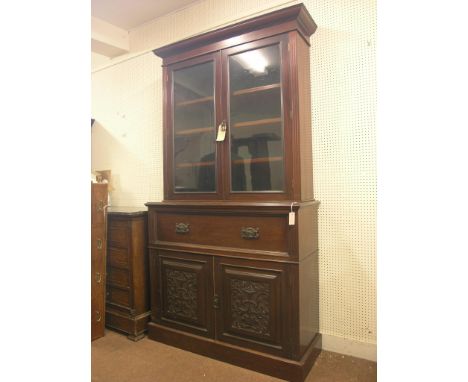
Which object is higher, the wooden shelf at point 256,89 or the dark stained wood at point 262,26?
the dark stained wood at point 262,26

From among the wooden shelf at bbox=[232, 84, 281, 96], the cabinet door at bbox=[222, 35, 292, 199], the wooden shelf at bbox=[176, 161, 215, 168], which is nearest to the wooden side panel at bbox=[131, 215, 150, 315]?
the wooden shelf at bbox=[176, 161, 215, 168]

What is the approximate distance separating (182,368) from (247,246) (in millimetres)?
844

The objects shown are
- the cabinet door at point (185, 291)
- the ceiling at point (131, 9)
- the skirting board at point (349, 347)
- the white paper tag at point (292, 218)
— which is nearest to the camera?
the white paper tag at point (292, 218)

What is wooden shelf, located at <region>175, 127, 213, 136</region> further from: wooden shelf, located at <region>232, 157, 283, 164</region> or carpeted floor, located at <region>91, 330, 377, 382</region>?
carpeted floor, located at <region>91, 330, 377, 382</region>

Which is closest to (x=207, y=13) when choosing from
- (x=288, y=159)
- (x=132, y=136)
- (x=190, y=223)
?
(x=132, y=136)

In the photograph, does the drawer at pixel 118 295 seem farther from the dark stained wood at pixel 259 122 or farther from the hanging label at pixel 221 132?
the dark stained wood at pixel 259 122

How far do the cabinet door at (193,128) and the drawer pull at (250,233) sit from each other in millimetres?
323

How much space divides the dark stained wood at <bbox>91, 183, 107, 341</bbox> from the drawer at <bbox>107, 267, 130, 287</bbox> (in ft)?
0.27

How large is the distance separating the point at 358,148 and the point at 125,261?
1.84 meters

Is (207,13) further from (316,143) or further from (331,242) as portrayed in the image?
(331,242)

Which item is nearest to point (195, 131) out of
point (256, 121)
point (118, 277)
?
point (256, 121)

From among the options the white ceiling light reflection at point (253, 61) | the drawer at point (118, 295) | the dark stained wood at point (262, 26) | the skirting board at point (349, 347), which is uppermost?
the dark stained wood at point (262, 26)

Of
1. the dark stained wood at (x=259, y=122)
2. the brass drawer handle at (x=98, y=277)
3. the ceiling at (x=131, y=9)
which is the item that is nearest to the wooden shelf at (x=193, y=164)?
the dark stained wood at (x=259, y=122)

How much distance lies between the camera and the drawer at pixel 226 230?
1756mm
